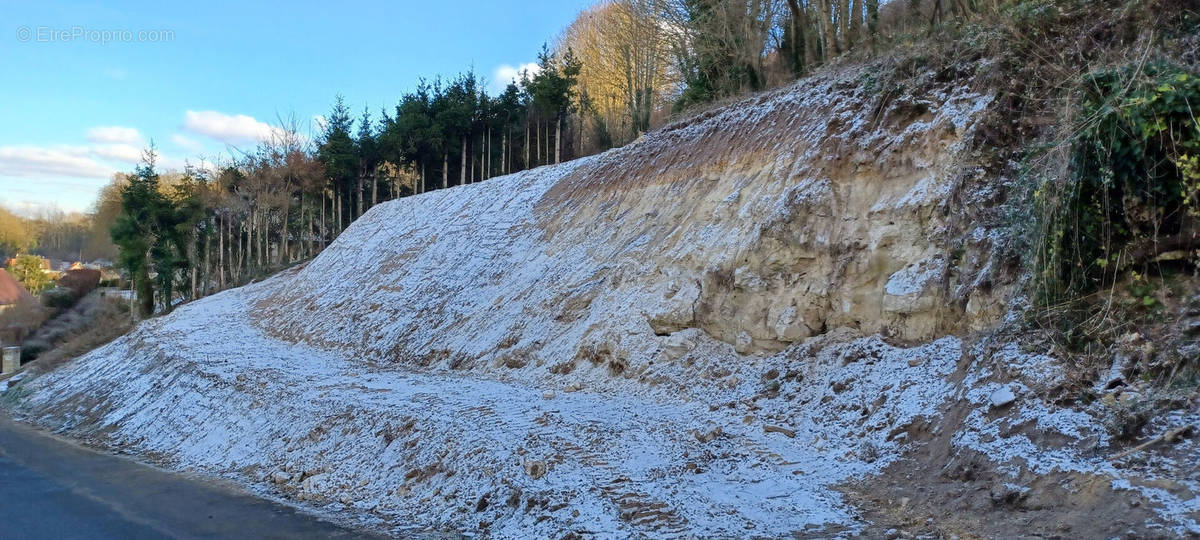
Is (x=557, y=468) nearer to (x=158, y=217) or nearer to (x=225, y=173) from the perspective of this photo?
(x=158, y=217)

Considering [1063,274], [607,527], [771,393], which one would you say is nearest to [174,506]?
[607,527]

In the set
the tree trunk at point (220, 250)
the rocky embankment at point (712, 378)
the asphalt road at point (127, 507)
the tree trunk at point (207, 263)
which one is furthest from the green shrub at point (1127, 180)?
the tree trunk at point (207, 263)

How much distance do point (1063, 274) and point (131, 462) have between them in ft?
41.9

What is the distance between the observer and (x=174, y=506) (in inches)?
315

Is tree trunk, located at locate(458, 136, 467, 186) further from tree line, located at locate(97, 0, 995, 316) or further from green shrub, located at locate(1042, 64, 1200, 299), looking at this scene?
green shrub, located at locate(1042, 64, 1200, 299)

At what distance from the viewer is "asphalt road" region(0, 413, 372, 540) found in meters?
6.91

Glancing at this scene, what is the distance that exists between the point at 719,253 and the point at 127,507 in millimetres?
8728

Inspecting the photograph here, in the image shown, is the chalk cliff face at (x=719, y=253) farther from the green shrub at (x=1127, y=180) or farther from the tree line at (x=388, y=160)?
the tree line at (x=388, y=160)

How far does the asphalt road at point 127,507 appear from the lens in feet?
22.7

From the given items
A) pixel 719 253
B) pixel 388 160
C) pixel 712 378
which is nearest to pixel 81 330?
pixel 388 160

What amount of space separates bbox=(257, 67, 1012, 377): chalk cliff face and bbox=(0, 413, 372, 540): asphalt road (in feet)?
17.9

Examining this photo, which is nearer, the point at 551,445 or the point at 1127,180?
the point at 1127,180

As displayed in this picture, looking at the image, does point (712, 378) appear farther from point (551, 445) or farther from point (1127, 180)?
point (1127, 180)

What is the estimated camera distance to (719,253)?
464 inches
